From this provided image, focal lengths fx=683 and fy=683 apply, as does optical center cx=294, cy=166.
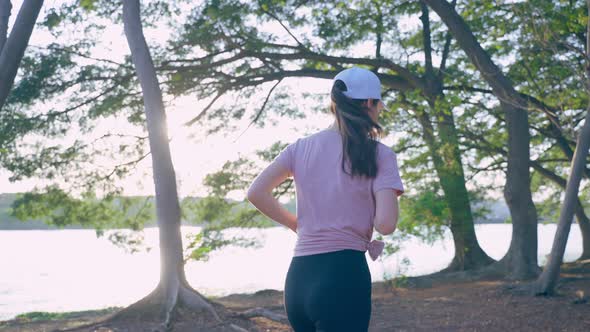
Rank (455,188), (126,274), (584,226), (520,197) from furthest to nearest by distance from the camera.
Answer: (126,274)
(584,226)
(455,188)
(520,197)

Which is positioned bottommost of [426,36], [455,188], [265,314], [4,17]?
[265,314]

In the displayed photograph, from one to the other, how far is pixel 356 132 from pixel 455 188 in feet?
36.3

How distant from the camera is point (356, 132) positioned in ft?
6.70

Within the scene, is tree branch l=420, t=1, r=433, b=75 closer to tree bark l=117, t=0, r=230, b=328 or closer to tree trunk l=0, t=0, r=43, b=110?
tree bark l=117, t=0, r=230, b=328

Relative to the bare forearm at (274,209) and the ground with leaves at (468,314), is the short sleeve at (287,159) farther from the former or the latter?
the ground with leaves at (468,314)

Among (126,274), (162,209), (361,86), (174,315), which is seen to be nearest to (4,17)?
(162,209)

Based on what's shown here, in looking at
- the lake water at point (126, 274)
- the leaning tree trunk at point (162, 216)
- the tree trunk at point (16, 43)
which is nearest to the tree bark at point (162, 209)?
the leaning tree trunk at point (162, 216)

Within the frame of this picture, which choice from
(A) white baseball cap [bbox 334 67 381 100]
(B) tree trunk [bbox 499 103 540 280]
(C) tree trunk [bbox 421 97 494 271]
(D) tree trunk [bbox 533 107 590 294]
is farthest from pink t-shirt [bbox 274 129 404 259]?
(B) tree trunk [bbox 499 103 540 280]

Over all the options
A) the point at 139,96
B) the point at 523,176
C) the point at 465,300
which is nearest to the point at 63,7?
the point at 139,96

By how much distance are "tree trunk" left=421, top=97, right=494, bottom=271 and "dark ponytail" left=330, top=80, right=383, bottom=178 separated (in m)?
9.30

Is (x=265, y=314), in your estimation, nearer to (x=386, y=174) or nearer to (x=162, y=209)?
(x=162, y=209)

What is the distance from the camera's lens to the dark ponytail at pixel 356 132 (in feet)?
6.58

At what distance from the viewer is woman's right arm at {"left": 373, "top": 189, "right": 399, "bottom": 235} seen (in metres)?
1.98

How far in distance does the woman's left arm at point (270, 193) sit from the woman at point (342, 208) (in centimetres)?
7
